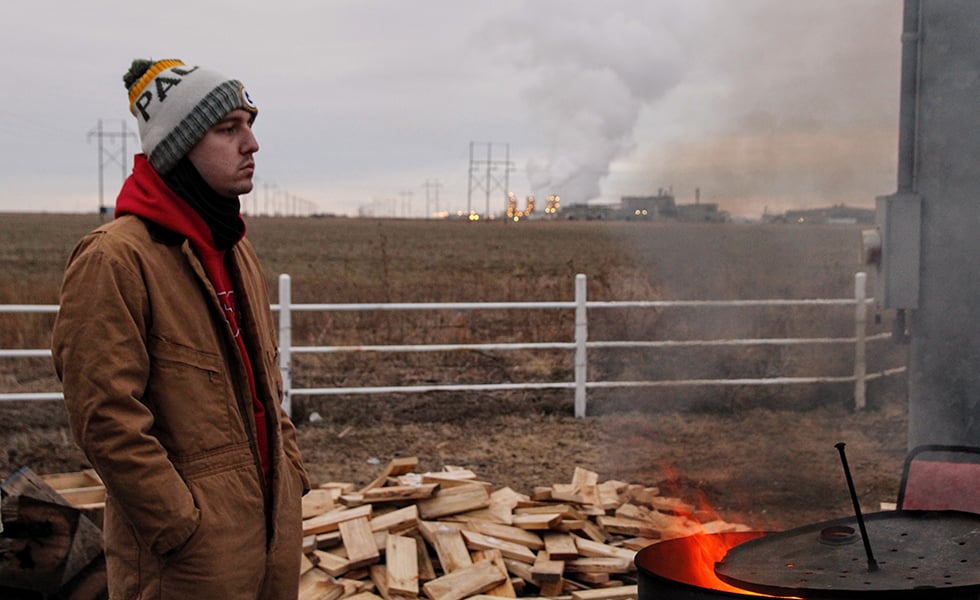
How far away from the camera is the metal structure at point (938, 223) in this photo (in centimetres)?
422

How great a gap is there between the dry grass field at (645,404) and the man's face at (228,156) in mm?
3951

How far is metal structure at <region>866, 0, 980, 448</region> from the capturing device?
4.22 meters

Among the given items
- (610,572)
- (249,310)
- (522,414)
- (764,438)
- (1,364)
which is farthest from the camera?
(1,364)

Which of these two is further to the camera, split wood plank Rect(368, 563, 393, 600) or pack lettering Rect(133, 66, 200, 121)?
split wood plank Rect(368, 563, 393, 600)

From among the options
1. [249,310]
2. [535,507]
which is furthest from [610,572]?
[249,310]

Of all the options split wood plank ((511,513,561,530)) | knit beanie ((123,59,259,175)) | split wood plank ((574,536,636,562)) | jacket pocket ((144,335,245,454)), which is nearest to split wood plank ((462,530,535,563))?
split wood plank ((511,513,561,530))

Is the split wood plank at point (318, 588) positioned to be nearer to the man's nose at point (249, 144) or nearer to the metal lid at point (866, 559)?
the metal lid at point (866, 559)

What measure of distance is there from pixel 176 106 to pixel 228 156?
179 millimetres

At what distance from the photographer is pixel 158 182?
2418 mm

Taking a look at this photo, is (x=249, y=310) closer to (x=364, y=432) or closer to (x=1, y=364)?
(x=364, y=432)

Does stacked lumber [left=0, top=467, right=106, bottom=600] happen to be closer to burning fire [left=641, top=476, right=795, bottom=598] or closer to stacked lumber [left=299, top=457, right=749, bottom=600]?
stacked lumber [left=299, top=457, right=749, bottom=600]

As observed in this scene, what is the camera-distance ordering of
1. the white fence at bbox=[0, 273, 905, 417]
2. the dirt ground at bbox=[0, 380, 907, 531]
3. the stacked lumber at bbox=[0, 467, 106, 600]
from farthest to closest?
the white fence at bbox=[0, 273, 905, 417] < the dirt ground at bbox=[0, 380, 907, 531] < the stacked lumber at bbox=[0, 467, 106, 600]

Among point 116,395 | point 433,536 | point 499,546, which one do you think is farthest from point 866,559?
point 433,536

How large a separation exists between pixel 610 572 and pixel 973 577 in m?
2.32
